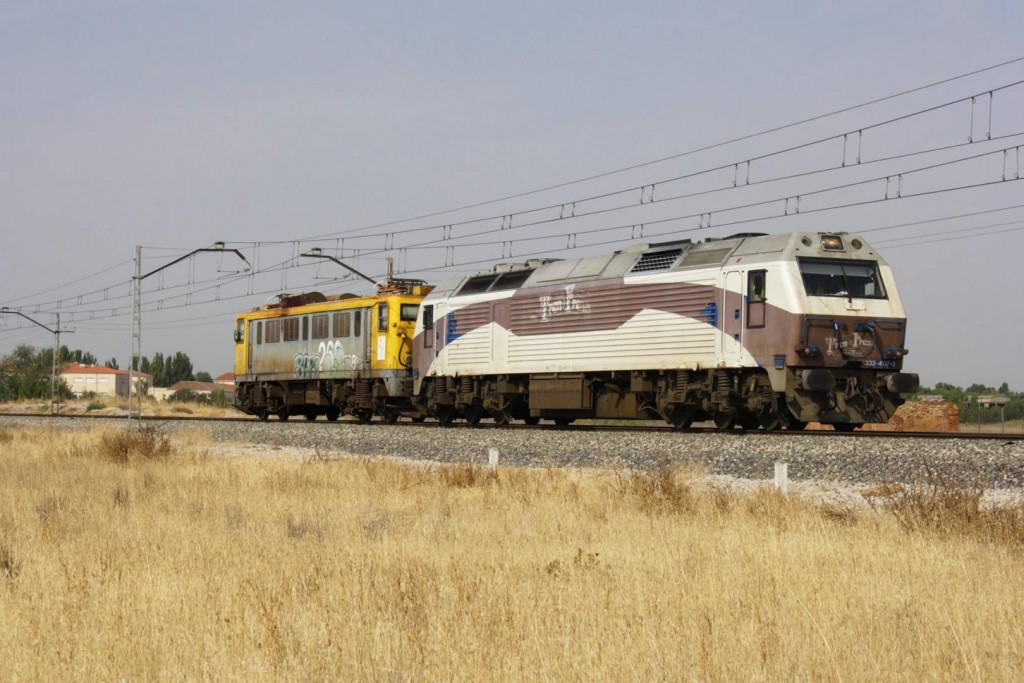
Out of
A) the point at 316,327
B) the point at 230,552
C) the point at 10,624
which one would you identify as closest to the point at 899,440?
the point at 230,552

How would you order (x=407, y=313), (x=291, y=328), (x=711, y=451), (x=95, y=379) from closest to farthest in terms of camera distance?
(x=711, y=451) → (x=407, y=313) → (x=291, y=328) → (x=95, y=379)

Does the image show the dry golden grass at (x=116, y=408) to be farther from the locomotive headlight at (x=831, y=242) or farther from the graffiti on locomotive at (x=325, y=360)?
the locomotive headlight at (x=831, y=242)

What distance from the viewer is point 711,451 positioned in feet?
61.8

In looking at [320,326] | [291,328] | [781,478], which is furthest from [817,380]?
[291,328]

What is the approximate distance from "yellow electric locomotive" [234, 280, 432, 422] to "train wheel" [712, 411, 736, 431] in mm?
11473

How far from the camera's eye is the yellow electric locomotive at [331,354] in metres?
33.8

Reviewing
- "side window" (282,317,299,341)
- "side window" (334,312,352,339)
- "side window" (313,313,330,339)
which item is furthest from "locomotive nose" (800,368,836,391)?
"side window" (282,317,299,341)

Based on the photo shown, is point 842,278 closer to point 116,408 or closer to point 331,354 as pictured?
point 331,354

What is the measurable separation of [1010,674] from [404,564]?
14.7ft

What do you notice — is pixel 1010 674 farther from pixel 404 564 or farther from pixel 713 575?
pixel 404 564

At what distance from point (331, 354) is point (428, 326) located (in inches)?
218

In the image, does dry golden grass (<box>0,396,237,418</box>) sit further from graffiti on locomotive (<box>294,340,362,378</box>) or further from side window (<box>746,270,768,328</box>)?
side window (<box>746,270,768,328</box>)

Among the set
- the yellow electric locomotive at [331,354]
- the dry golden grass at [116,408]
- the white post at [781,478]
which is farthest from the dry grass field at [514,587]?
the dry golden grass at [116,408]

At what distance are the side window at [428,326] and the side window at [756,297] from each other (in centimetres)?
1153
